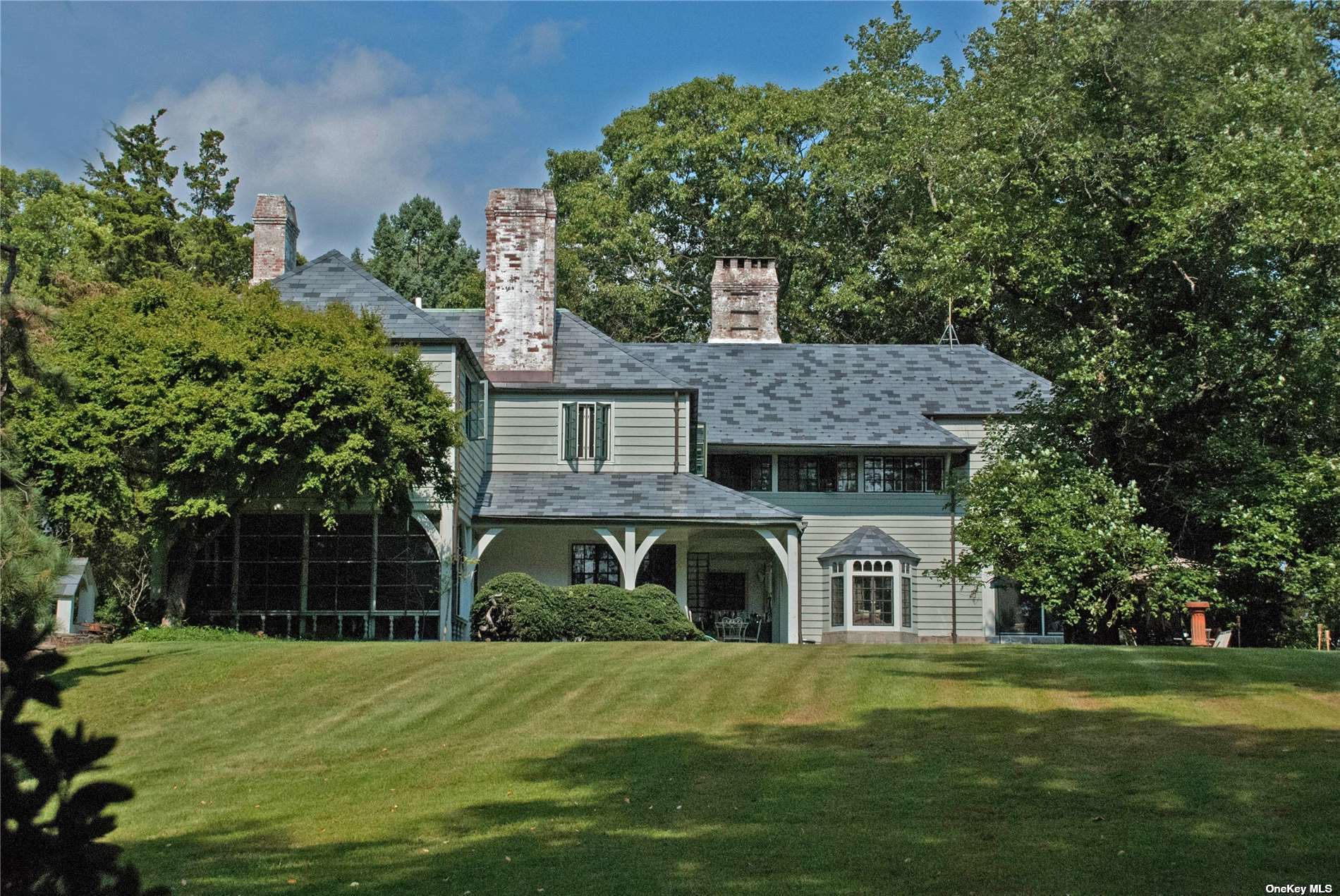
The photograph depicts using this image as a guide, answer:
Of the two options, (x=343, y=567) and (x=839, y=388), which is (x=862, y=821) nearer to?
(x=343, y=567)

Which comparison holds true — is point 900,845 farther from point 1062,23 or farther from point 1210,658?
point 1062,23

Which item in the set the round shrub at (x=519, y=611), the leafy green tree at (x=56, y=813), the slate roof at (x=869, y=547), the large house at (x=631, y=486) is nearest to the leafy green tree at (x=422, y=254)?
the large house at (x=631, y=486)

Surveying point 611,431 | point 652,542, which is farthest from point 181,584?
point 611,431

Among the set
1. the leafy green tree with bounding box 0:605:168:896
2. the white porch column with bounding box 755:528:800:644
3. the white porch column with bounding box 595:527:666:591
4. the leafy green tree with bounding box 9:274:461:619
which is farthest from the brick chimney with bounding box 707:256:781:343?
the leafy green tree with bounding box 0:605:168:896

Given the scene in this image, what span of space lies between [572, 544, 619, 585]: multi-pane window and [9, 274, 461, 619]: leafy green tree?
6609mm

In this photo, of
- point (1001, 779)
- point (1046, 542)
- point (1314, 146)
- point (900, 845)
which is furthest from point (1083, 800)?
point (1314, 146)

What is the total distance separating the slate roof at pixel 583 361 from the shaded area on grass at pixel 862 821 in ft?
57.6

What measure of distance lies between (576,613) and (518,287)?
8385mm

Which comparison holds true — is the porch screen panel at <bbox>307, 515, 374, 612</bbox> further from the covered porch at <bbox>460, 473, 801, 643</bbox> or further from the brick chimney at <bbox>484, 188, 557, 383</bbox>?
the brick chimney at <bbox>484, 188, 557, 383</bbox>

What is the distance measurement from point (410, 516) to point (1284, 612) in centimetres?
1816

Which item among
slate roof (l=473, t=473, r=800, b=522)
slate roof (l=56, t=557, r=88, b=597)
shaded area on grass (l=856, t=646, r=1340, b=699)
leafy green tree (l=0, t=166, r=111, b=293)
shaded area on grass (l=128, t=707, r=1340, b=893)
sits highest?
leafy green tree (l=0, t=166, r=111, b=293)

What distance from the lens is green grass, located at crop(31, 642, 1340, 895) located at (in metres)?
8.66

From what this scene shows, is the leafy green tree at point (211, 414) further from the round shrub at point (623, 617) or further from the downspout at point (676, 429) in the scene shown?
the downspout at point (676, 429)

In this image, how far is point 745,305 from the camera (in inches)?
1480
